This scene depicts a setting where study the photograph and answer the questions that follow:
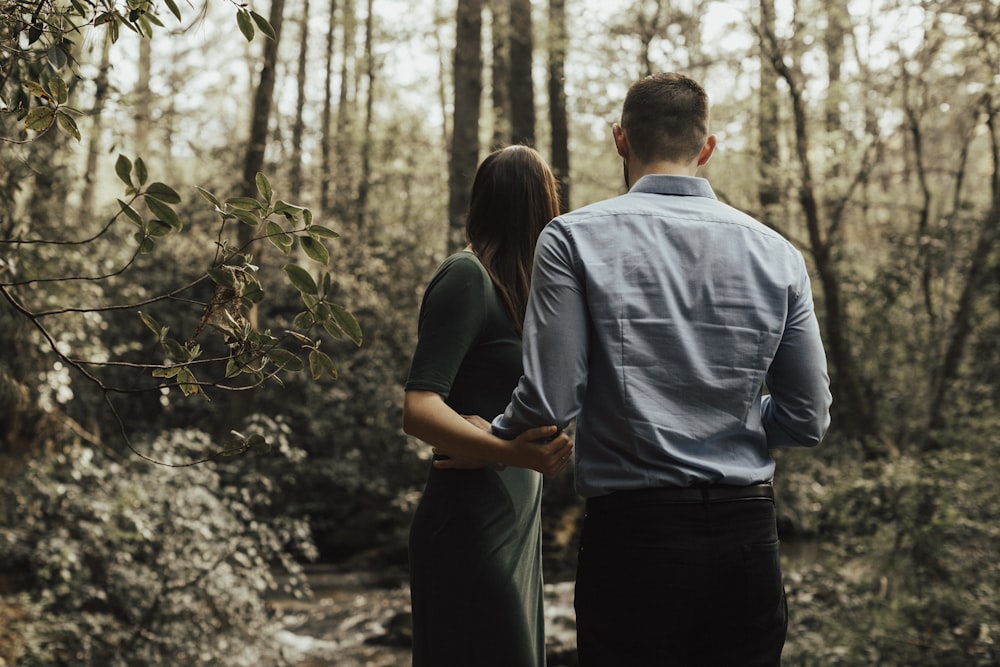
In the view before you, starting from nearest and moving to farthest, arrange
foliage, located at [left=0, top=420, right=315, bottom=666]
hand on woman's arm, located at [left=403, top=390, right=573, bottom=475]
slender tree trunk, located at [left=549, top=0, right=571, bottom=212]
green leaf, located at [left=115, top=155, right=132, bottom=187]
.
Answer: green leaf, located at [left=115, top=155, right=132, bottom=187], hand on woman's arm, located at [left=403, top=390, right=573, bottom=475], foliage, located at [left=0, top=420, right=315, bottom=666], slender tree trunk, located at [left=549, top=0, right=571, bottom=212]

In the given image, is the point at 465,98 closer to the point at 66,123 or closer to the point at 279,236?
the point at 279,236

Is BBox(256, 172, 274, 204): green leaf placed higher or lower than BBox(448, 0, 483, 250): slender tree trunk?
lower

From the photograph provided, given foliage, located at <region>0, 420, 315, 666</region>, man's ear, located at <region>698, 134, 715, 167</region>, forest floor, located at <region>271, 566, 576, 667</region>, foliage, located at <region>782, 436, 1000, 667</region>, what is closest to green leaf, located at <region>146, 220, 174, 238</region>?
man's ear, located at <region>698, 134, 715, 167</region>

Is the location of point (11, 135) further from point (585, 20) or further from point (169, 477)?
point (585, 20)

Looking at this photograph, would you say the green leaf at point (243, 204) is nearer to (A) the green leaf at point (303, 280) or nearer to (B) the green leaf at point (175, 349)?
(A) the green leaf at point (303, 280)

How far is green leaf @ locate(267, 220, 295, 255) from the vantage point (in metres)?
2.03

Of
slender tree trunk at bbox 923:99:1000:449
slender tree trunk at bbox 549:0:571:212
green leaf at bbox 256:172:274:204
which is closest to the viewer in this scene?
green leaf at bbox 256:172:274:204

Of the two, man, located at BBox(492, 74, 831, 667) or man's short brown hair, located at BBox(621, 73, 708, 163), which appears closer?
man, located at BBox(492, 74, 831, 667)

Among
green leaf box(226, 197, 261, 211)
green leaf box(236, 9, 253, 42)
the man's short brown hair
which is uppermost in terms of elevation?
green leaf box(236, 9, 253, 42)

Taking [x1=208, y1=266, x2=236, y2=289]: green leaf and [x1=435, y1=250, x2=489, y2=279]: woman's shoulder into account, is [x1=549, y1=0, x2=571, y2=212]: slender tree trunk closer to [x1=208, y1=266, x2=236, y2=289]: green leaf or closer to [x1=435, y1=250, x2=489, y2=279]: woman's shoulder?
[x1=435, y1=250, x2=489, y2=279]: woman's shoulder

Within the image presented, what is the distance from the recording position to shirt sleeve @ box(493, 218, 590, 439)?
2010 millimetres

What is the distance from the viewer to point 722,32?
42.4ft

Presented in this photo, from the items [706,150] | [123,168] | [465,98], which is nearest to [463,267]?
[706,150]

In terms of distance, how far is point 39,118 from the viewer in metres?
1.90
